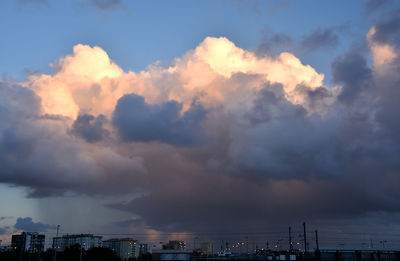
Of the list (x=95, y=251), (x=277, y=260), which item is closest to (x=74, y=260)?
(x=95, y=251)

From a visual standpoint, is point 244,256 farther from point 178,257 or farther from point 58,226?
point 58,226

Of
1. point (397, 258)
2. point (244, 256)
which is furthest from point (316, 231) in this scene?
point (244, 256)

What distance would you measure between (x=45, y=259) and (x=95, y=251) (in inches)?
1020

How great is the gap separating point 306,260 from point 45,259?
154501mm

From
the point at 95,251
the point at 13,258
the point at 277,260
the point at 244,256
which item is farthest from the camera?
the point at 95,251

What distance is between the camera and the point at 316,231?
454 ft

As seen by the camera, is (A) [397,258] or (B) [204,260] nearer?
(B) [204,260]

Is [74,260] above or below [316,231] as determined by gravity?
below

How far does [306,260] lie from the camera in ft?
277

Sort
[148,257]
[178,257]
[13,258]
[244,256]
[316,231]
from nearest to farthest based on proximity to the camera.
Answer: [244,256]
[178,257]
[148,257]
[316,231]
[13,258]

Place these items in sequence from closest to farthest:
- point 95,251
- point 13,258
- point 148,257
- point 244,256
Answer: point 244,256 < point 148,257 < point 13,258 < point 95,251

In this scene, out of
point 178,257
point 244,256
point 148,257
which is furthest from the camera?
point 148,257

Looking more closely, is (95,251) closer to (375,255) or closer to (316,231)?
(316,231)

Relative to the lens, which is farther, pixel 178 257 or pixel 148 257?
pixel 148 257
